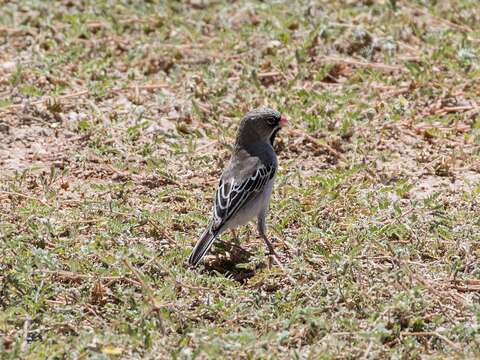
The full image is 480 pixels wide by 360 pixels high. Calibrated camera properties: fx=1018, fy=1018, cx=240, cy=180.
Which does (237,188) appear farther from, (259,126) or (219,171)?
(219,171)

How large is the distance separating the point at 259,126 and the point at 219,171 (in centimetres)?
69

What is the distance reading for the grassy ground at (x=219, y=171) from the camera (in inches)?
251

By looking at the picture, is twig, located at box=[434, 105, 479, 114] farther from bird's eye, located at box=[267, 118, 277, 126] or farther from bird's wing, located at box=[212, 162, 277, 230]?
bird's wing, located at box=[212, 162, 277, 230]

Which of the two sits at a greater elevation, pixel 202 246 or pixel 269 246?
pixel 202 246

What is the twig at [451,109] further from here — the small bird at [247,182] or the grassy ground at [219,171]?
the small bird at [247,182]

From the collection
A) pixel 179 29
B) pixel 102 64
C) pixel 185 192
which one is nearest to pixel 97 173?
pixel 185 192

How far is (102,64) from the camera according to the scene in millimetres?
10133

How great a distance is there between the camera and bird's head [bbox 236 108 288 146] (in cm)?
812

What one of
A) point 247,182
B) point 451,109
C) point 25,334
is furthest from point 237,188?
point 451,109

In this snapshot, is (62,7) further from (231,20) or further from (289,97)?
(289,97)

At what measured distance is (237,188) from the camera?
7559mm

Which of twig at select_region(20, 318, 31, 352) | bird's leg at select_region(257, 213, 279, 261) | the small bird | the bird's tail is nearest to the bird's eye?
the small bird

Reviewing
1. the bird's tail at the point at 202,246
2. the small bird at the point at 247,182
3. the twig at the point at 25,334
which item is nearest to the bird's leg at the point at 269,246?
the small bird at the point at 247,182

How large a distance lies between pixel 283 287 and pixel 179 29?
4.48 meters
